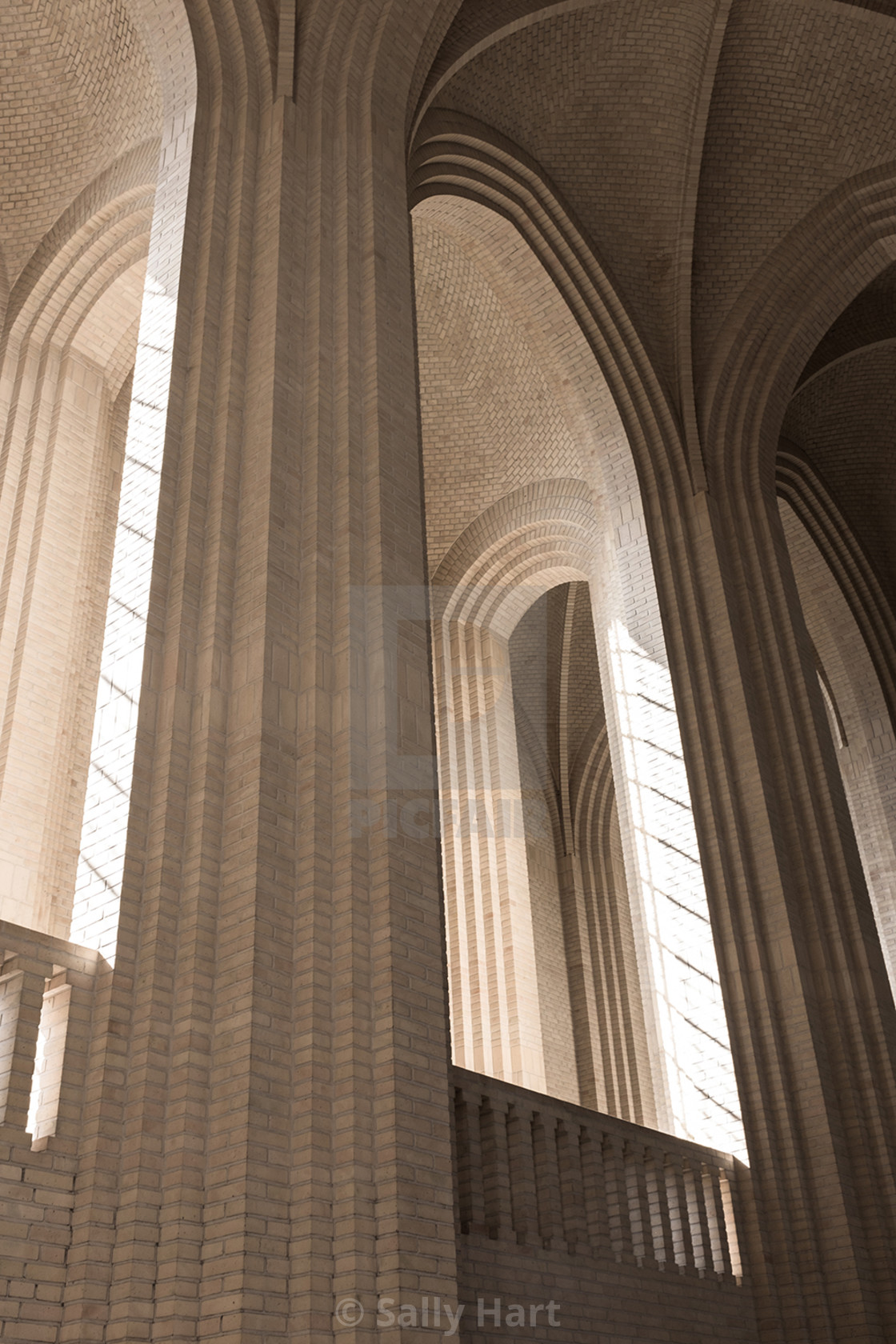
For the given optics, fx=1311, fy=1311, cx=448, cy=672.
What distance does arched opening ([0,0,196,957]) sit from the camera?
8.00 m

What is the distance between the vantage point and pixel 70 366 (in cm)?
983

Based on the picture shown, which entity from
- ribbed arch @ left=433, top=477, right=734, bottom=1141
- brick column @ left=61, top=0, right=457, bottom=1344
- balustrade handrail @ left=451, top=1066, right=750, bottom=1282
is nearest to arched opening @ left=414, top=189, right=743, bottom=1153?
ribbed arch @ left=433, top=477, right=734, bottom=1141

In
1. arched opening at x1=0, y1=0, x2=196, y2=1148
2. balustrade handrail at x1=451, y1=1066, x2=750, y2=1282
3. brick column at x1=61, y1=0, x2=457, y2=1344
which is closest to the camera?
brick column at x1=61, y1=0, x2=457, y2=1344

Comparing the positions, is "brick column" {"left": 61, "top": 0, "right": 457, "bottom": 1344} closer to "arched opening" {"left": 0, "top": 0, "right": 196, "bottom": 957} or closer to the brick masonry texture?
the brick masonry texture

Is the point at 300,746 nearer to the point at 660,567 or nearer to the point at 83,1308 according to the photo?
the point at 83,1308

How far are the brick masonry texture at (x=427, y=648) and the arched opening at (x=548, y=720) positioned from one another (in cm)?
6

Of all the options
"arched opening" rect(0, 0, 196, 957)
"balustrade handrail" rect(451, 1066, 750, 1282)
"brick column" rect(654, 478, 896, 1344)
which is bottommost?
"balustrade handrail" rect(451, 1066, 750, 1282)

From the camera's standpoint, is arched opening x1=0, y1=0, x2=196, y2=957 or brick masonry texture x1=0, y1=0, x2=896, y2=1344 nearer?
brick masonry texture x1=0, y1=0, x2=896, y2=1344

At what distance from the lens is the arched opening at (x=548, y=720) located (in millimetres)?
8945

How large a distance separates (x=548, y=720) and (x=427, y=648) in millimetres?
10582

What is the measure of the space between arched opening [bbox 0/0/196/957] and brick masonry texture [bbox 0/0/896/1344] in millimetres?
38

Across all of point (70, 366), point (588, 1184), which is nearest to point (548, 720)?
point (70, 366)

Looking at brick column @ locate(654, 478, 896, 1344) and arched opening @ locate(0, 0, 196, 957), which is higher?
arched opening @ locate(0, 0, 196, 957)

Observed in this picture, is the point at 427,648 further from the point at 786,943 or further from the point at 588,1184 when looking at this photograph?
the point at 786,943
